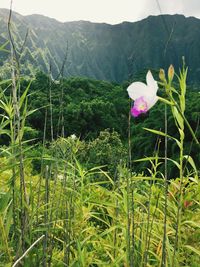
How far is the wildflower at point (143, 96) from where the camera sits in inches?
33.3

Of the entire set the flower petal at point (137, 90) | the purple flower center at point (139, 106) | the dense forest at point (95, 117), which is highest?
the flower petal at point (137, 90)

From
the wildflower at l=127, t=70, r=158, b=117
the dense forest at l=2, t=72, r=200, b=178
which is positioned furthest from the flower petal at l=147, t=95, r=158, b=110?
the dense forest at l=2, t=72, r=200, b=178

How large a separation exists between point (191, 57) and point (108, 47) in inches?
861

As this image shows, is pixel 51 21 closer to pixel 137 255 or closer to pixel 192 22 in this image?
pixel 192 22

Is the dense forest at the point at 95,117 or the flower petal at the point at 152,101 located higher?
the flower petal at the point at 152,101

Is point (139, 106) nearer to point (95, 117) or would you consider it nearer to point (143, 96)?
point (143, 96)

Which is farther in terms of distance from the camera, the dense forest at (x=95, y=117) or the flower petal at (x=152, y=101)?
the dense forest at (x=95, y=117)

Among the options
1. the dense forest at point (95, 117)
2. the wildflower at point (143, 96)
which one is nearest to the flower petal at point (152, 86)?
the wildflower at point (143, 96)

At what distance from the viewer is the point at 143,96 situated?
87cm

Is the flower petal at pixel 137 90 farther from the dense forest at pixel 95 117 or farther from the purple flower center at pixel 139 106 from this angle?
the dense forest at pixel 95 117

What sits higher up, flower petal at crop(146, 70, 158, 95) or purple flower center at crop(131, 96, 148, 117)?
flower petal at crop(146, 70, 158, 95)

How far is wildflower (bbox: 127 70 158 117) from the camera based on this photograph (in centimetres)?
85

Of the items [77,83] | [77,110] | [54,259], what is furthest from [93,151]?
[77,83]

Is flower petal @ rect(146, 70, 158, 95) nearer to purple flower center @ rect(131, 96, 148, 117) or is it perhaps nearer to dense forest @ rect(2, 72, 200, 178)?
purple flower center @ rect(131, 96, 148, 117)
